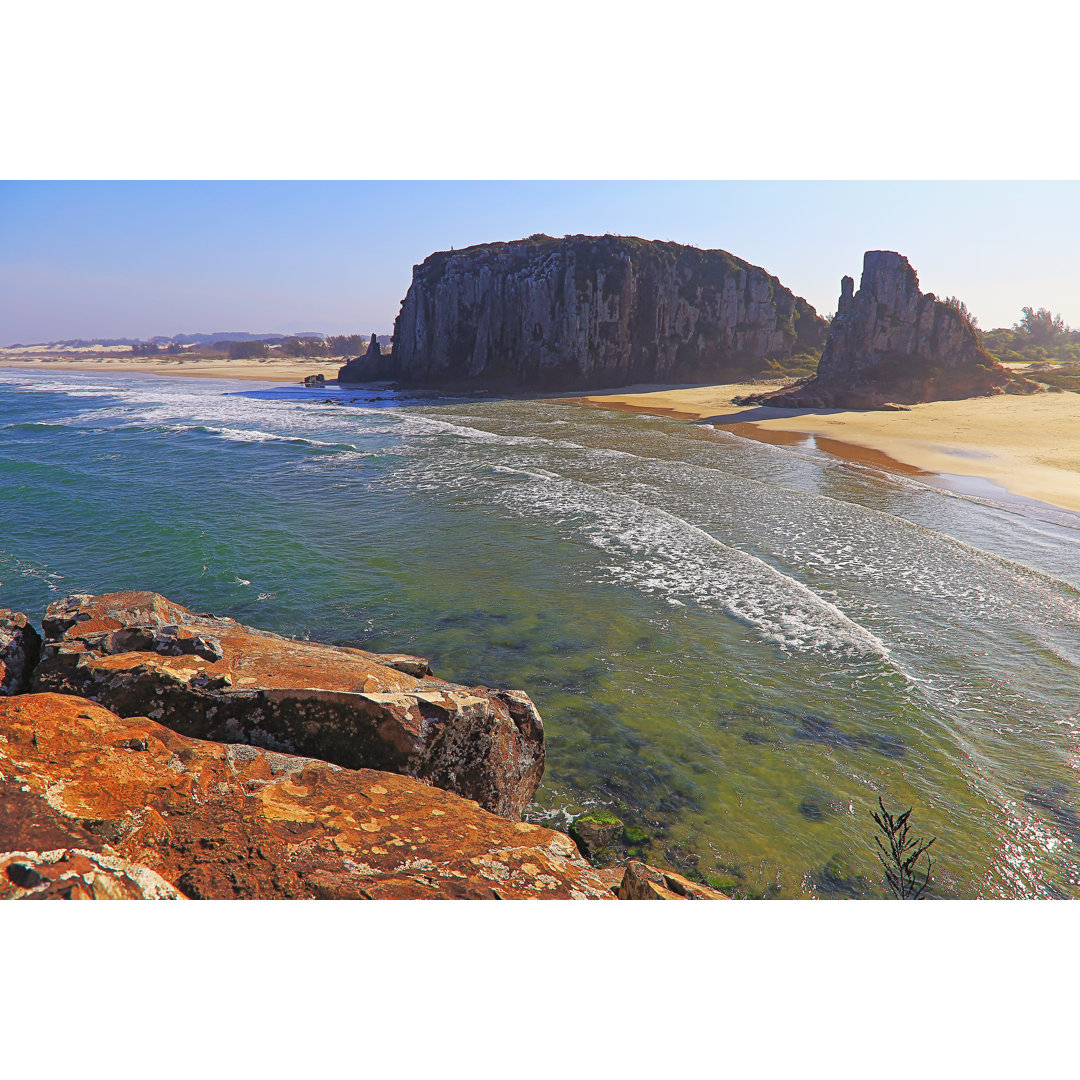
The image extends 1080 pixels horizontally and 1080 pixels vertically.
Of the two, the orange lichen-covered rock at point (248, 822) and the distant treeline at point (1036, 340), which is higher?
the distant treeline at point (1036, 340)

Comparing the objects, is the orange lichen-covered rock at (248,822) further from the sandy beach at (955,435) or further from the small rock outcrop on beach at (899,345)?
the small rock outcrop on beach at (899,345)

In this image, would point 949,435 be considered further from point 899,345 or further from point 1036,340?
point 1036,340

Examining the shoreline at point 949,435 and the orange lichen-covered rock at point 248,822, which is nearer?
the orange lichen-covered rock at point 248,822

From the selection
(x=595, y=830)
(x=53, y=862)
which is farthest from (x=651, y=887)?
(x=53, y=862)

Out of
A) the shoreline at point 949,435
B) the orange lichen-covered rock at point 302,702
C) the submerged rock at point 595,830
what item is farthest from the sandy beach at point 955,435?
the orange lichen-covered rock at point 302,702

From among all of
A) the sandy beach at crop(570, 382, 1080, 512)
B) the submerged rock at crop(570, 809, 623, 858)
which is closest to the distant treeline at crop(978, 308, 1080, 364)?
the sandy beach at crop(570, 382, 1080, 512)

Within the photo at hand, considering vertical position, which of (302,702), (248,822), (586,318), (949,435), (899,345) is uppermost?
(586,318)

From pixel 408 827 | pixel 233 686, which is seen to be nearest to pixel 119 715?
pixel 233 686

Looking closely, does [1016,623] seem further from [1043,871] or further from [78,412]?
[78,412]
